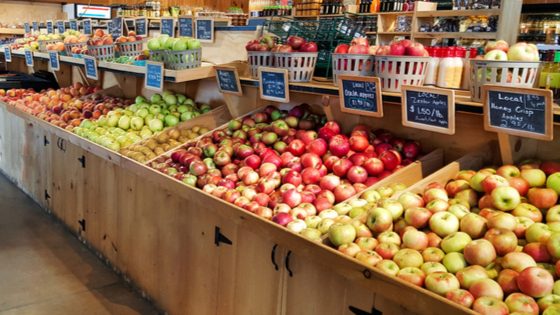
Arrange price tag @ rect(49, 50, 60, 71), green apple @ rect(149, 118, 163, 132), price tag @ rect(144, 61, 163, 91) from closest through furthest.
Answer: price tag @ rect(144, 61, 163, 91) < green apple @ rect(149, 118, 163, 132) < price tag @ rect(49, 50, 60, 71)

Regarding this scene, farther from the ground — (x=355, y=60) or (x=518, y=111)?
(x=355, y=60)

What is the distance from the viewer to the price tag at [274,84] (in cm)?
259

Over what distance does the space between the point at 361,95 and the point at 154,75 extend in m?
1.73

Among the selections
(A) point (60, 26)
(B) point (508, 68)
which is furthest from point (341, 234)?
(A) point (60, 26)

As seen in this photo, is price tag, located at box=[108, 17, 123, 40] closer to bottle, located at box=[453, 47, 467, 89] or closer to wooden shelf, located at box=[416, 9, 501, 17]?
bottle, located at box=[453, 47, 467, 89]

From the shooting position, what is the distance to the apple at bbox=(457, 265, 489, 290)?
4.72 ft

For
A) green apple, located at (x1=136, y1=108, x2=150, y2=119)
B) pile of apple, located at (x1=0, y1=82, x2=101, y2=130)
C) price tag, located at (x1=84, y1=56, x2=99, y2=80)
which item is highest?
price tag, located at (x1=84, y1=56, x2=99, y2=80)

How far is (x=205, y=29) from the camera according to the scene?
3.80 metres

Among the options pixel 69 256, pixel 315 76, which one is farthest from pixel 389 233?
pixel 69 256

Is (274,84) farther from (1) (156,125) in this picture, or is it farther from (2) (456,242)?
(2) (456,242)

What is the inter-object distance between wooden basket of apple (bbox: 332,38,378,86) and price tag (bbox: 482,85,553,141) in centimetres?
62

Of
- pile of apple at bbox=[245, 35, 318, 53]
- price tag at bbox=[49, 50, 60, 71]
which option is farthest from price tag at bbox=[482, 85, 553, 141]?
price tag at bbox=[49, 50, 60, 71]

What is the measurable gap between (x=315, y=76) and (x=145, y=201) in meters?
1.32

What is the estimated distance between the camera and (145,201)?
2879 millimetres
